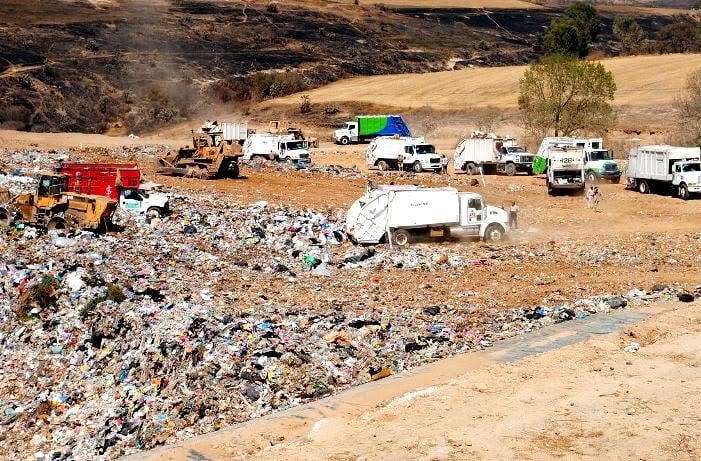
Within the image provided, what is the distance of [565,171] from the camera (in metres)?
39.8

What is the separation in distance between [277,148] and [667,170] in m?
18.4

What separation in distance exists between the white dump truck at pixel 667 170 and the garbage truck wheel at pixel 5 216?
23129 mm

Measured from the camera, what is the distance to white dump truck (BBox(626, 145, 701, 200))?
1495 inches

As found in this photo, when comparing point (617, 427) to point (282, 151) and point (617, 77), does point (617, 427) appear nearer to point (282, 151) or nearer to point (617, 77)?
point (282, 151)

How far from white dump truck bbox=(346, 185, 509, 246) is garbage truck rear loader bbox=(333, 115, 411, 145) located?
32929 millimetres

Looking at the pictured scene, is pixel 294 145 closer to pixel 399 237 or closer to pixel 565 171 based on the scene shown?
pixel 565 171

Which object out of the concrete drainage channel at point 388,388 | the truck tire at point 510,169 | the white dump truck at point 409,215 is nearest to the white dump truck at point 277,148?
the truck tire at point 510,169

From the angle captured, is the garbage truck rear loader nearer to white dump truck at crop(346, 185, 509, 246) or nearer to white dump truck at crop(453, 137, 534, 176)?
white dump truck at crop(453, 137, 534, 176)

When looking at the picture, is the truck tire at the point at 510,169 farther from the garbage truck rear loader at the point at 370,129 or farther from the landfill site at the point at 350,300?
the garbage truck rear loader at the point at 370,129

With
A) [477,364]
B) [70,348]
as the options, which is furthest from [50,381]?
[477,364]

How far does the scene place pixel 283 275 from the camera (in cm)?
2517

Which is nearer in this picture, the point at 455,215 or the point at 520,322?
the point at 520,322

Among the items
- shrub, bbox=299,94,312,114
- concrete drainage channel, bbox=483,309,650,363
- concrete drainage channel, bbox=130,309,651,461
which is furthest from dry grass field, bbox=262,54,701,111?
concrete drainage channel, bbox=130,309,651,461

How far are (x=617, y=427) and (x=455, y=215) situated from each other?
14.0 m
